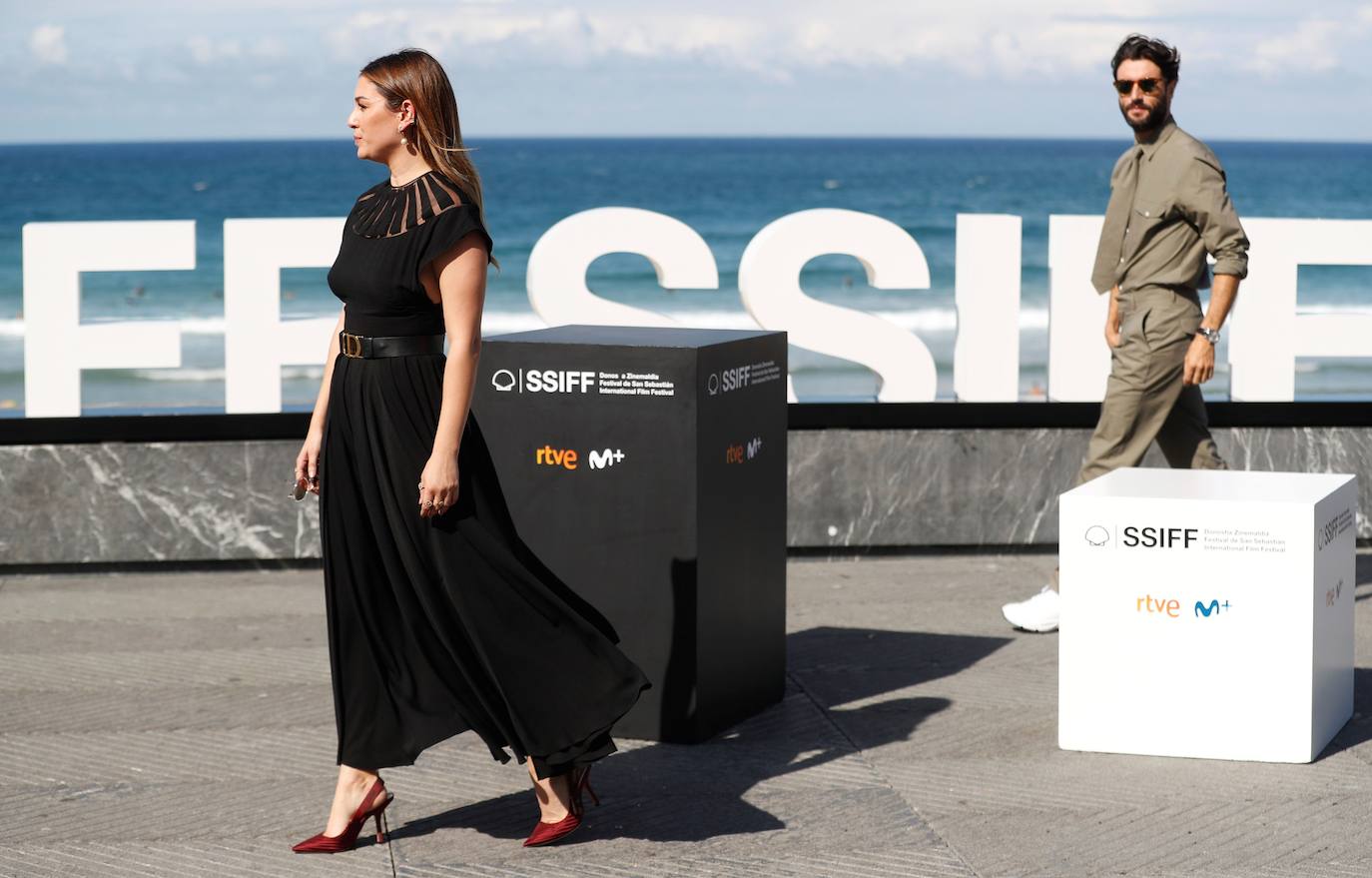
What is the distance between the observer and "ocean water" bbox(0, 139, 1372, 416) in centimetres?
2262

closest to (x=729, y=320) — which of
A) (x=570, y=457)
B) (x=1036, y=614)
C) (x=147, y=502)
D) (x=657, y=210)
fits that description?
(x=147, y=502)

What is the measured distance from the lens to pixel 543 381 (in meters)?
5.41

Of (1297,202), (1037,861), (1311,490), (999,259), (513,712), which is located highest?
(1297,202)

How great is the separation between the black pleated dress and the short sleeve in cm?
2

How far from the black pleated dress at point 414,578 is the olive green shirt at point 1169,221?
3.10m

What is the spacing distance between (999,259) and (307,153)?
97971 millimetres

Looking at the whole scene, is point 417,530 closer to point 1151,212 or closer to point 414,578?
point 414,578

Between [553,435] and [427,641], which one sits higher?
[553,435]

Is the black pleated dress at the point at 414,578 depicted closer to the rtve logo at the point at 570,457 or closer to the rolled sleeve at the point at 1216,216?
the rtve logo at the point at 570,457

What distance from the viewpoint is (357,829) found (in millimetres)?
4488

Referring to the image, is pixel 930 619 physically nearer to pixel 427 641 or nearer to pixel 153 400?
pixel 427 641

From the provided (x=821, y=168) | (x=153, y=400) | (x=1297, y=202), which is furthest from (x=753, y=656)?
(x=821, y=168)

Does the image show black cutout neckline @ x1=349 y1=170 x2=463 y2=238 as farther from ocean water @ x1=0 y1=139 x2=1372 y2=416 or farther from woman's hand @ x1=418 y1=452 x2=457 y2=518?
ocean water @ x1=0 y1=139 x2=1372 y2=416

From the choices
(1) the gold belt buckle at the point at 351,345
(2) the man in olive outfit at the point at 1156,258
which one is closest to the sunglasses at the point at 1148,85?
(2) the man in olive outfit at the point at 1156,258
